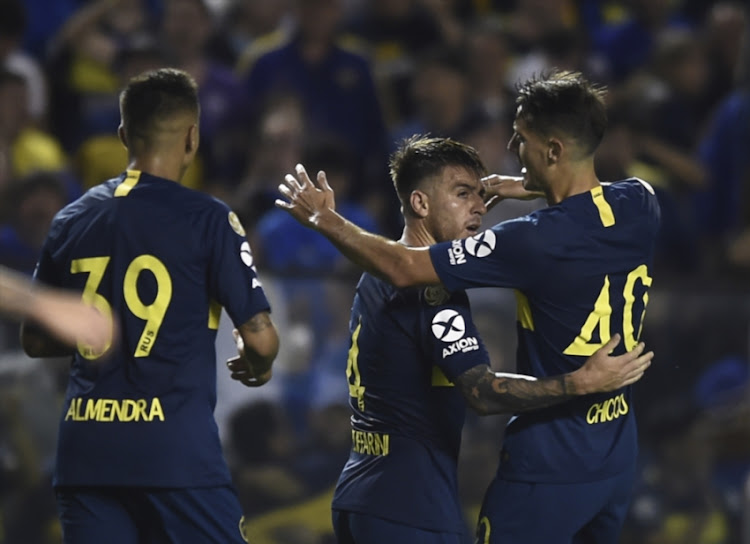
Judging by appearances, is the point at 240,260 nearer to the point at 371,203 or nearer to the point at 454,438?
the point at 454,438

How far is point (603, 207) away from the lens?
15.1 feet

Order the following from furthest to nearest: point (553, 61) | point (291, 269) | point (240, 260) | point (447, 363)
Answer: point (553, 61)
point (291, 269)
point (240, 260)
point (447, 363)

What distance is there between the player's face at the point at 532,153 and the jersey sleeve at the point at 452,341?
603 millimetres

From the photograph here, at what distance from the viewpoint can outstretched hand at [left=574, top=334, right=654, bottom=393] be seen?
4359mm

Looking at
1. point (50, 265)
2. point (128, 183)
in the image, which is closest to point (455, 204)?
point (128, 183)

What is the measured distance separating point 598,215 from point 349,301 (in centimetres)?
359

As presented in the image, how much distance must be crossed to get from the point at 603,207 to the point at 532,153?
33cm

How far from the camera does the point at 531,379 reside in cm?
440

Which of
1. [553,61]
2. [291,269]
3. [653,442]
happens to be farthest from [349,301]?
[553,61]

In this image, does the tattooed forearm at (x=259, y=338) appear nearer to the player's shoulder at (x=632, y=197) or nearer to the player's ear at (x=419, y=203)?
the player's ear at (x=419, y=203)

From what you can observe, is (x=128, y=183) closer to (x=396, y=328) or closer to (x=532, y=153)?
(x=396, y=328)

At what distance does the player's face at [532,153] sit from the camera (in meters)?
4.62

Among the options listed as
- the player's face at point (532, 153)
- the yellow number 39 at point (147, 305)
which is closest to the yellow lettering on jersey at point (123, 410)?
the yellow number 39 at point (147, 305)

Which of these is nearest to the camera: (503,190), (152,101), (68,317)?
(68,317)
